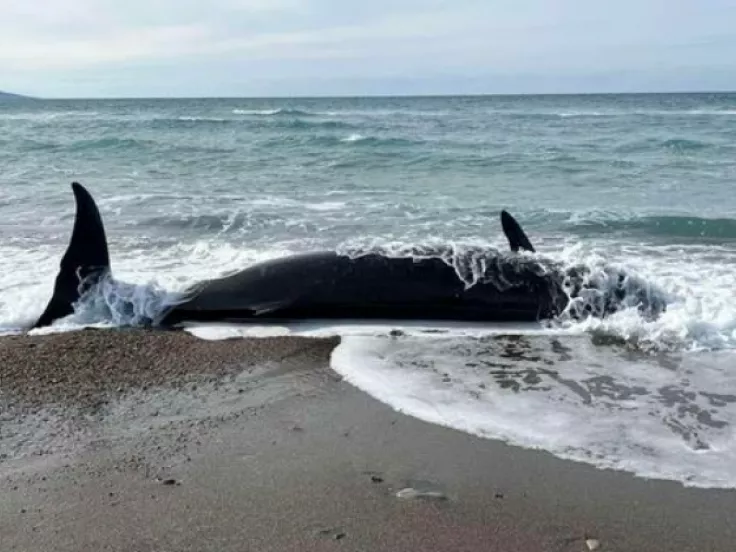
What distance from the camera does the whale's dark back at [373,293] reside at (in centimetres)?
736

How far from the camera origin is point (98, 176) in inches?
869

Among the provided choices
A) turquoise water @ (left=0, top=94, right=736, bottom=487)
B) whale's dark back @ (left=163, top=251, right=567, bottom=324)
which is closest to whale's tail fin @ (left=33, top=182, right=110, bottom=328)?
turquoise water @ (left=0, top=94, right=736, bottom=487)

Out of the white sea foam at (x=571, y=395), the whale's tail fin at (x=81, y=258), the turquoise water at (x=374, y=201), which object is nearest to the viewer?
the white sea foam at (x=571, y=395)

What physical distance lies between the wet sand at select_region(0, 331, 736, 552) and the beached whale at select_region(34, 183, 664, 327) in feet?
5.48

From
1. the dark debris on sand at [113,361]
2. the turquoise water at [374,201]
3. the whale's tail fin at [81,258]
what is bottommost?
the turquoise water at [374,201]

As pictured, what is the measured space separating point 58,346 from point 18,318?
127 centimetres

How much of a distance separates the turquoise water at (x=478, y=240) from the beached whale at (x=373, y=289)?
9.9 inches

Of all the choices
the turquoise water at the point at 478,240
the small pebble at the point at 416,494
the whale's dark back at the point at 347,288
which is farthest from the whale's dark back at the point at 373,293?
the small pebble at the point at 416,494

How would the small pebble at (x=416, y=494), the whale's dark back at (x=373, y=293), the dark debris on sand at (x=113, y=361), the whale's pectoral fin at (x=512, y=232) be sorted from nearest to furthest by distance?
the small pebble at (x=416, y=494) → the dark debris on sand at (x=113, y=361) → the whale's dark back at (x=373, y=293) → the whale's pectoral fin at (x=512, y=232)

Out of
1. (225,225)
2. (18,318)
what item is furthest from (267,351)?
(225,225)

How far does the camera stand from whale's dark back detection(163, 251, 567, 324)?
290 inches

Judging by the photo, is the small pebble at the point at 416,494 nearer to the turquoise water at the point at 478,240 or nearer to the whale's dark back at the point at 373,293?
the turquoise water at the point at 478,240

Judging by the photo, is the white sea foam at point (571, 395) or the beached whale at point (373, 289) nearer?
A: the white sea foam at point (571, 395)

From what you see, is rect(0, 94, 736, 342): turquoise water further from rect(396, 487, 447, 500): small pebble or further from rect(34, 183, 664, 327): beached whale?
rect(396, 487, 447, 500): small pebble
